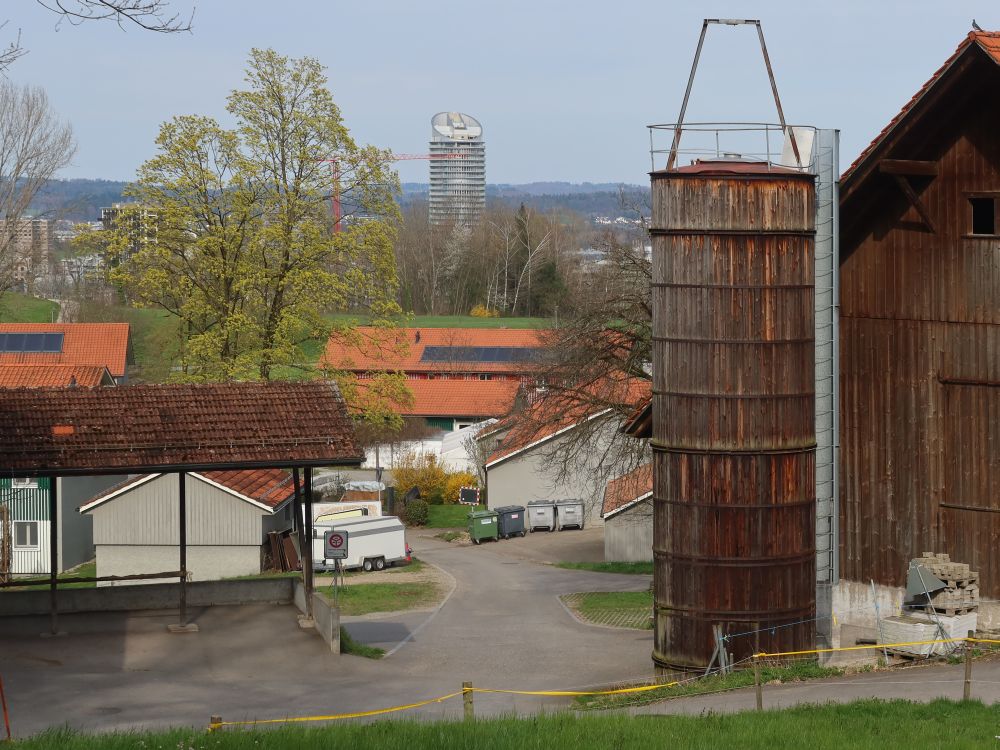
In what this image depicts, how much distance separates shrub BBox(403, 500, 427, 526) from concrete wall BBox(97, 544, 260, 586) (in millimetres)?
15333

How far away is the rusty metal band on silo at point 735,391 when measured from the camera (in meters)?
18.3

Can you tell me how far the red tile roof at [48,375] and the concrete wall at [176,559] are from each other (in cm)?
817

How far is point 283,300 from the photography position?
1426 inches

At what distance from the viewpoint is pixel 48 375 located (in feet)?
143

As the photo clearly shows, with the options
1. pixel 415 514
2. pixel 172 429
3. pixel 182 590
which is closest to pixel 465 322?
pixel 415 514

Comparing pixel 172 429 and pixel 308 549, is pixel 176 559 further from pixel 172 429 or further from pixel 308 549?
pixel 172 429

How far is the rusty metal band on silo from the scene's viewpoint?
18266 mm

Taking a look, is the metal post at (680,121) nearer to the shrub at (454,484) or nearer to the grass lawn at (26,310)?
the shrub at (454,484)

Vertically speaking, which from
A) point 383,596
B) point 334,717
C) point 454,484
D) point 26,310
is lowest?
point 383,596

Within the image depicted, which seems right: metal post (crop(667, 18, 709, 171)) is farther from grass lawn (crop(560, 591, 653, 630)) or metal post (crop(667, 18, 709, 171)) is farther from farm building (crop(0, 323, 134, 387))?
farm building (crop(0, 323, 134, 387))

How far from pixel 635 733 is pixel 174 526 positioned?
2653 centimetres

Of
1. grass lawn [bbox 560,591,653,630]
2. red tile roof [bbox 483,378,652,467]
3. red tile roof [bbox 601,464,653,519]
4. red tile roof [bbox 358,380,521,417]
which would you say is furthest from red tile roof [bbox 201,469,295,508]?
red tile roof [bbox 358,380,521,417]

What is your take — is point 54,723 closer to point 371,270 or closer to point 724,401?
point 724,401

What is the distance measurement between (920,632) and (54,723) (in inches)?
445
